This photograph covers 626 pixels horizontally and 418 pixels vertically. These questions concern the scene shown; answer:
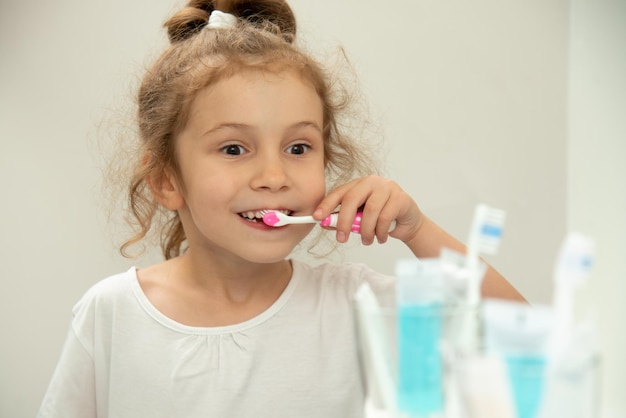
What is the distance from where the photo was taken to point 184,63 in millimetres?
877

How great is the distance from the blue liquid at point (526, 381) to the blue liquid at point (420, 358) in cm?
4

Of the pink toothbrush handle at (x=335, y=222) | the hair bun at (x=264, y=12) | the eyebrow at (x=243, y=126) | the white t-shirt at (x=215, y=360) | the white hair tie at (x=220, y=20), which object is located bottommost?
the white t-shirt at (x=215, y=360)

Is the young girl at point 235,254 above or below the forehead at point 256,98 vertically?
below

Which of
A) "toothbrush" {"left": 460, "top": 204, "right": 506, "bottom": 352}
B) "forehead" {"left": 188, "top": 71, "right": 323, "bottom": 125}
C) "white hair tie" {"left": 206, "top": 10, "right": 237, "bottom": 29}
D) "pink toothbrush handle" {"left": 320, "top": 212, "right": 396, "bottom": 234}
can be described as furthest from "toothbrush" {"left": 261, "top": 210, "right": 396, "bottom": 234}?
"toothbrush" {"left": 460, "top": 204, "right": 506, "bottom": 352}

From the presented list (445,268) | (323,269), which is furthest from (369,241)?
(445,268)

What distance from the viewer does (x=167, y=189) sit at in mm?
906

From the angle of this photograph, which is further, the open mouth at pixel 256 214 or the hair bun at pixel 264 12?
the hair bun at pixel 264 12

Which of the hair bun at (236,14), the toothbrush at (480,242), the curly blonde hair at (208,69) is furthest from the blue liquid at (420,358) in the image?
the hair bun at (236,14)

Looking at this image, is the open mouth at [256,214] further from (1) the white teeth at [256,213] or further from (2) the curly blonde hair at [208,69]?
(2) the curly blonde hair at [208,69]

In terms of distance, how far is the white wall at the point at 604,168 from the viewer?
54 centimetres

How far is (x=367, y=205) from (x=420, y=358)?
1.42ft

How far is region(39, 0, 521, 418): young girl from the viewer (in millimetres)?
805

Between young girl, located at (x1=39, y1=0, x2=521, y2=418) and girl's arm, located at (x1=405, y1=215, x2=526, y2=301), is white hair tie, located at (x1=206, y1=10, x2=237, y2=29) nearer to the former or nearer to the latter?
young girl, located at (x1=39, y1=0, x2=521, y2=418)

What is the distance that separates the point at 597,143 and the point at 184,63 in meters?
0.49
